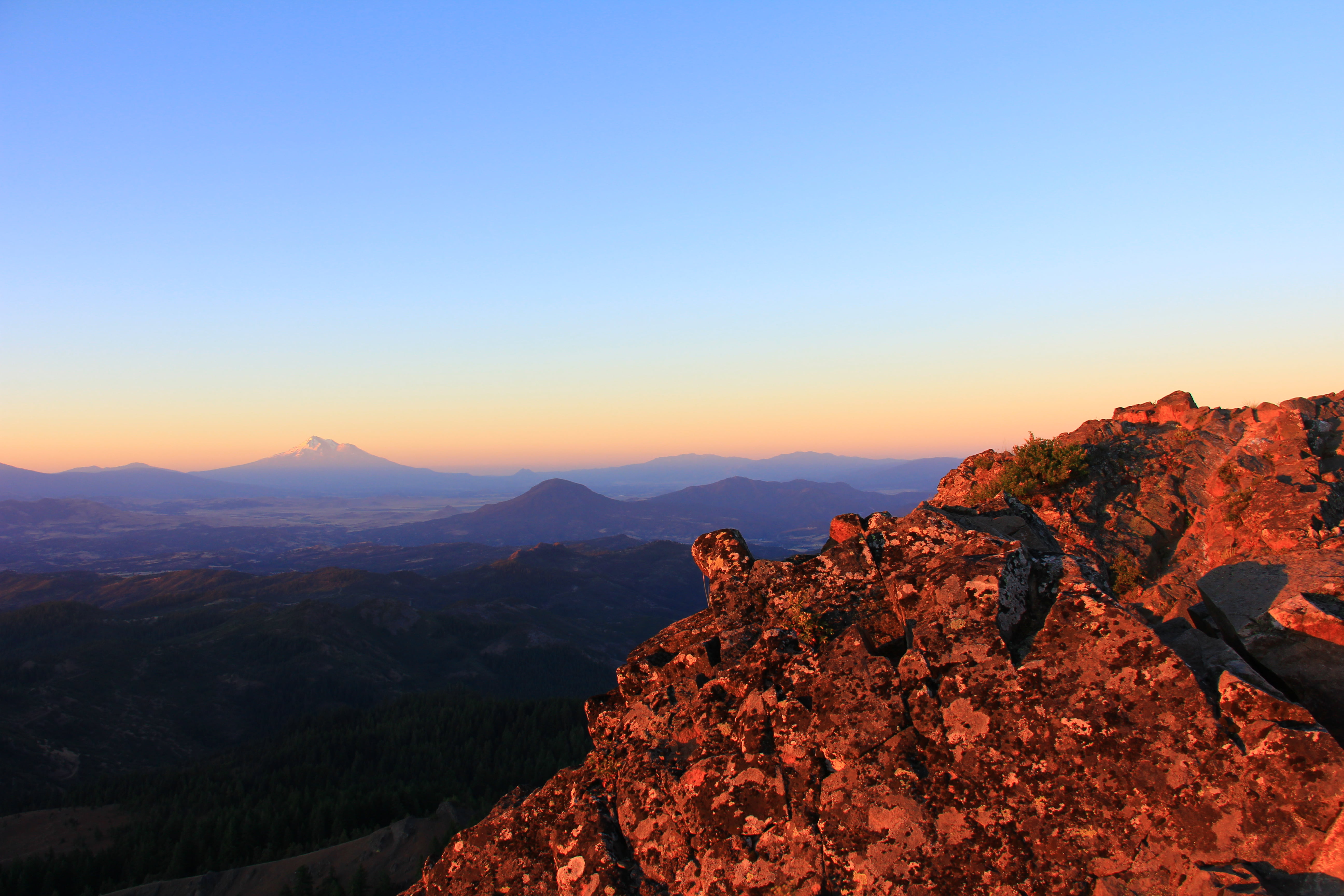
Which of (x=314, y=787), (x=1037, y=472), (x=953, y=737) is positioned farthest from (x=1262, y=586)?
(x=314, y=787)

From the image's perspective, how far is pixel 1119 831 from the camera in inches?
172

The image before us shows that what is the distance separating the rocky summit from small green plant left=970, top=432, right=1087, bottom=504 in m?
5.80

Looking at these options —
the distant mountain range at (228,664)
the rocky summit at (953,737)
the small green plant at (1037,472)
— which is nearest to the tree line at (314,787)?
the distant mountain range at (228,664)

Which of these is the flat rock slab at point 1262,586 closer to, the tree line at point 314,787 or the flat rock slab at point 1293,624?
the flat rock slab at point 1293,624

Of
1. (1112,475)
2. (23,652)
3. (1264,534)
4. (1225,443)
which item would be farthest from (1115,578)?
(23,652)

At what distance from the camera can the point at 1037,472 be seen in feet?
45.3

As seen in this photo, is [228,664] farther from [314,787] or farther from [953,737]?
[953,737]

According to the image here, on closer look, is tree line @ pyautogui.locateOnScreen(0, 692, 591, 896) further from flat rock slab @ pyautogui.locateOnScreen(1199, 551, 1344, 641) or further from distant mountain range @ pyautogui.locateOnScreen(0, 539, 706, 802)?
flat rock slab @ pyautogui.locateOnScreen(1199, 551, 1344, 641)

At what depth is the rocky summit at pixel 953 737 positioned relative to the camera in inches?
169

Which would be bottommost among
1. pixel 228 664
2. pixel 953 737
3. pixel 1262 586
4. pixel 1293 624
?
pixel 228 664

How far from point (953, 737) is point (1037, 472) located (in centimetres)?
1048

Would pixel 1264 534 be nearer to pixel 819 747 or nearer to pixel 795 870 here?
pixel 819 747

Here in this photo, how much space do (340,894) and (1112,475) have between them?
37430 millimetres

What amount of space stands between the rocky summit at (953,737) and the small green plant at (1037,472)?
5.80 metres
